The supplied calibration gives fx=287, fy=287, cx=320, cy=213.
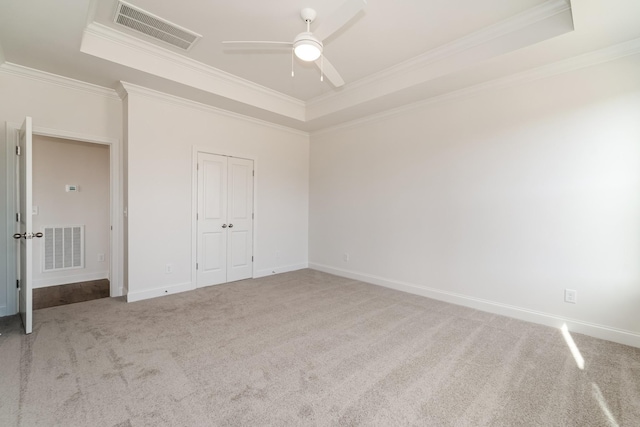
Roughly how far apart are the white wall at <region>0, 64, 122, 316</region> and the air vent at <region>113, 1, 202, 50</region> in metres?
1.34

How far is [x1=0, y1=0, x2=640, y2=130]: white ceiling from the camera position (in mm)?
2527

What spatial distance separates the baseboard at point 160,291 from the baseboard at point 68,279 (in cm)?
178

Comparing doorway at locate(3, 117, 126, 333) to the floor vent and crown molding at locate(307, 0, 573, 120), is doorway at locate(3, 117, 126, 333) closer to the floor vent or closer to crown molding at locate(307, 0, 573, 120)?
the floor vent

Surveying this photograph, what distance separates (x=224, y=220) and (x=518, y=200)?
13.5 feet

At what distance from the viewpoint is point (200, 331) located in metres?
2.92

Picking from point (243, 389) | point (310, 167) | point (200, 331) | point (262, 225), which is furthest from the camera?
point (310, 167)

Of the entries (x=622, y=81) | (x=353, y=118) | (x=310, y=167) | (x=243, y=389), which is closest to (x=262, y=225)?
(x=310, y=167)

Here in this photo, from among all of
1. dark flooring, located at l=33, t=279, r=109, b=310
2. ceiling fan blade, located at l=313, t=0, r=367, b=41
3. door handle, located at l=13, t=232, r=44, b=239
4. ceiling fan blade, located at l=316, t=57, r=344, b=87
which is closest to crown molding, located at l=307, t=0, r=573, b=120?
ceiling fan blade, located at l=316, t=57, r=344, b=87

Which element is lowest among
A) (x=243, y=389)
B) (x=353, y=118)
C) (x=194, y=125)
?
(x=243, y=389)

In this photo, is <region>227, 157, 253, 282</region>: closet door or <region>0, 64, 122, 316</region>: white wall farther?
<region>227, 157, 253, 282</region>: closet door

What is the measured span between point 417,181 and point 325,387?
10.2 feet

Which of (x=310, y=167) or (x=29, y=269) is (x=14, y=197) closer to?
(x=29, y=269)

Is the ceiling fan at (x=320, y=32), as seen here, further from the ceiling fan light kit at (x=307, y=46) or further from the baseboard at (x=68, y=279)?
the baseboard at (x=68, y=279)

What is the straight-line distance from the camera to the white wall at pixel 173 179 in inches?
149
